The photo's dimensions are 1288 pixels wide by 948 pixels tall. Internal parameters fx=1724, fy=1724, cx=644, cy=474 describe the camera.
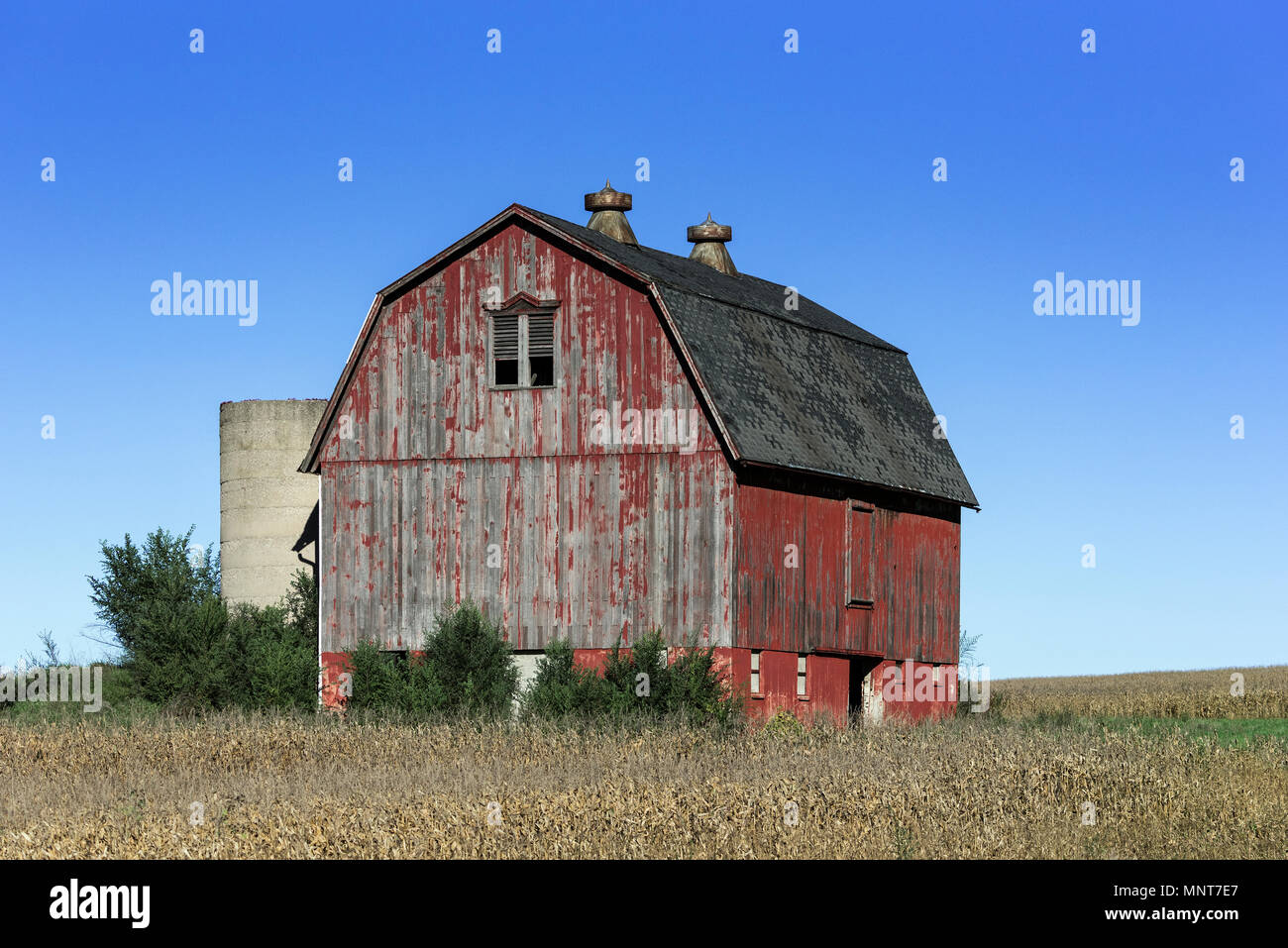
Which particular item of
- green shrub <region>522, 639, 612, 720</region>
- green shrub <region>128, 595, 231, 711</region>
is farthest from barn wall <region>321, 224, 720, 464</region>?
green shrub <region>128, 595, 231, 711</region>

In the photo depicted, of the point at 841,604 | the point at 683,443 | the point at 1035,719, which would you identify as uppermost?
the point at 683,443

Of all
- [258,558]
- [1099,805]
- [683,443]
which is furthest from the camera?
[258,558]

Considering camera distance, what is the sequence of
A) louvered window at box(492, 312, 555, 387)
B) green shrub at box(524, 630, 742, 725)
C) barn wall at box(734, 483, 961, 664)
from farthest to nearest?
louvered window at box(492, 312, 555, 387) → barn wall at box(734, 483, 961, 664) → green shrub at box(524, 630, 742, 725)

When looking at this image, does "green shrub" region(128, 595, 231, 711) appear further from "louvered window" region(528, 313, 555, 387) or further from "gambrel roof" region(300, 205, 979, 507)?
"louvered window" region(528, 313, 555, 387)

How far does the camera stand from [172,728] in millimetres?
24734

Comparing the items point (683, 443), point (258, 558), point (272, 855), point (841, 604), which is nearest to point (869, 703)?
point (841, 604)

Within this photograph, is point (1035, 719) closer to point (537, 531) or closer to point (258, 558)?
point (537, 531)

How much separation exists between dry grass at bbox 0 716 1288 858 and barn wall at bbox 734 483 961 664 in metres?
4.70

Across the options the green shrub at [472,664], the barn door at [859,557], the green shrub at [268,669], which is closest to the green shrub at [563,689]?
the green shrub at [472,664]

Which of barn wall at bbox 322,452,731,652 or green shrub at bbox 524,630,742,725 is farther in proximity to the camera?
barn wall at bbox 322,452,731,652

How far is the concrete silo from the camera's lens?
36.0 meters

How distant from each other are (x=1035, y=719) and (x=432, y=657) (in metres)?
11.3

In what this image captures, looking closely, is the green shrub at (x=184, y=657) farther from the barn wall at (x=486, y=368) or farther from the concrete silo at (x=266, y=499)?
the barn wall at (x=486, y=368)

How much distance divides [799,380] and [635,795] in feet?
54.4
